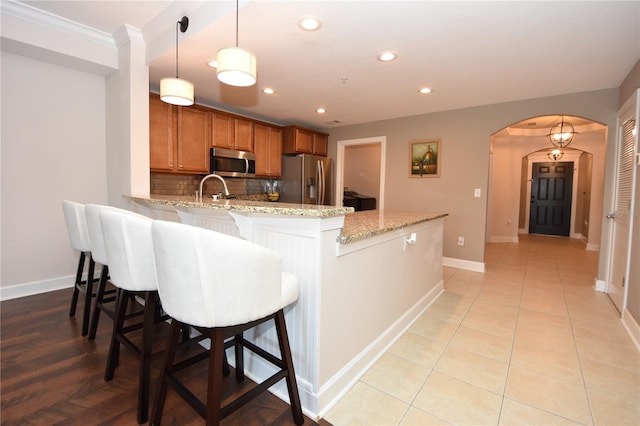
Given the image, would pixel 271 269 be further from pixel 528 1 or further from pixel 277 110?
pixel 277 110

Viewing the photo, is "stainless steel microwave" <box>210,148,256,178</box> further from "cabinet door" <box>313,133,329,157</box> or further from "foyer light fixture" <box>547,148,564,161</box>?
"foyer light fixture" <box>547,148,564,161</box>

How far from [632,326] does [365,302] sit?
2278mm

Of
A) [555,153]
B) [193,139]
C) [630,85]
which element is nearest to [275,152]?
[193,139]

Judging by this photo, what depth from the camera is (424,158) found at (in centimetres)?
462

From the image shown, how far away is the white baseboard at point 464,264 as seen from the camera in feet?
13.9

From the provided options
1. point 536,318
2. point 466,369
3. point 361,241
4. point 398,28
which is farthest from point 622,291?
point 398,28

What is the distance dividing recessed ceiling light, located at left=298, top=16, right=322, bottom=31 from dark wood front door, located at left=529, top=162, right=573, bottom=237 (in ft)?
26.5

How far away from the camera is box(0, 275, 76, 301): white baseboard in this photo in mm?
2811

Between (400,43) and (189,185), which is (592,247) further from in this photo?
(189,185)

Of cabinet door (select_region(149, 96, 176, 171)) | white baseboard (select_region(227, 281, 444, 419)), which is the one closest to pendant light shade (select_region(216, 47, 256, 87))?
white baseboard (select_region(227, 281, 444, 419))

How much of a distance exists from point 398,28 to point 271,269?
2.00m

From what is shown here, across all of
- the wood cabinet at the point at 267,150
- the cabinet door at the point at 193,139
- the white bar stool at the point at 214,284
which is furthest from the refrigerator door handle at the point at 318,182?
the white bar stool at the point at 214,284

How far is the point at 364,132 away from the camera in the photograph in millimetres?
5207

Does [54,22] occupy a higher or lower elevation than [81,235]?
higher
